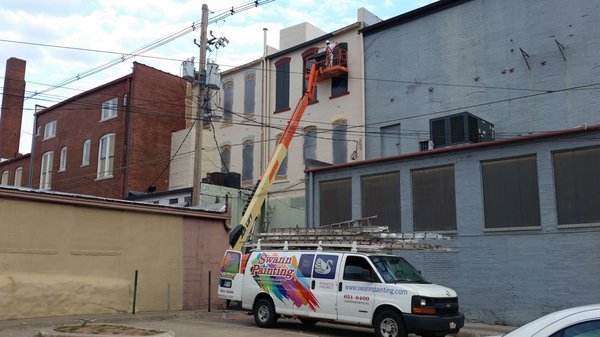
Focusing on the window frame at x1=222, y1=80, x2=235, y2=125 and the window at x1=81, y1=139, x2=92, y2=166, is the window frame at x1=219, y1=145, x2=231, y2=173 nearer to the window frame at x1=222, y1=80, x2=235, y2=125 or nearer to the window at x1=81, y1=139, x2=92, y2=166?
the window frame at x1=222, y1=80, x2=235, y2=125

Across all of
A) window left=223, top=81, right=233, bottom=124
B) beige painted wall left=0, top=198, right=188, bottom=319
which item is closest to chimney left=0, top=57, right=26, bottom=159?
window left=223, top=81, right=233, bottom=124

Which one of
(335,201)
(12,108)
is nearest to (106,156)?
(12,108)

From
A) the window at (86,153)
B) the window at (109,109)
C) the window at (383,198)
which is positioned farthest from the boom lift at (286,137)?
the window at (86,153)

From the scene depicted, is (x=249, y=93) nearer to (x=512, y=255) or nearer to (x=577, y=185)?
(x=512, y=255)

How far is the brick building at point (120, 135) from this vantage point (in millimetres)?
33906

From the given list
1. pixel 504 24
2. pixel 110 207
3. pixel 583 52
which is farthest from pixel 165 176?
pixel 583 52

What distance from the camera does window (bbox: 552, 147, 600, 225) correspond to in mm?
14625

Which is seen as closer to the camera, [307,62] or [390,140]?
[390,140]

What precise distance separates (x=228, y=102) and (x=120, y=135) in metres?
7.05

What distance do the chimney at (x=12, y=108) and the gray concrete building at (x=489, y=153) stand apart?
107 ft

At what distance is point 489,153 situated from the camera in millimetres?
16578

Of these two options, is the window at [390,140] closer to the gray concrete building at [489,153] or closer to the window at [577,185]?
the gray concrete building at [489,153]

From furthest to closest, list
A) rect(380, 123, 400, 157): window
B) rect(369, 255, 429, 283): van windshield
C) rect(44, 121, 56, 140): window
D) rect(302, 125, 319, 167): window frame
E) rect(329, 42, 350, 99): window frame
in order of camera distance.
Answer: rect(44, 121, 56, 140): window → rect(302, 125, 319, 167): window frame → rect(329, 42, 350, 99): window frame → rect(380, 123, 400, 157): window → rect(369, 255, 429, 283): van windshield

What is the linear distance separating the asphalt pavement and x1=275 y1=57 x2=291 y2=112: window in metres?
15.8
